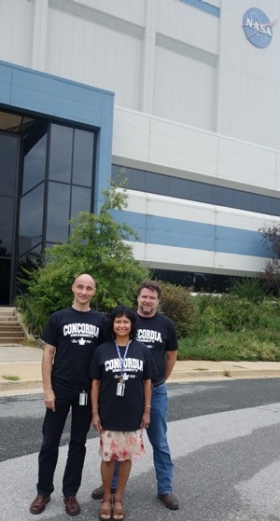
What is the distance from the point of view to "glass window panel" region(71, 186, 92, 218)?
20.8 meters

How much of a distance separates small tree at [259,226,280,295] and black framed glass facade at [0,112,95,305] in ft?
30.6

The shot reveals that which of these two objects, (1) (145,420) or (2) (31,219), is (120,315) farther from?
(2) (31,219)

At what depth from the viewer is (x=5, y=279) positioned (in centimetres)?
2150

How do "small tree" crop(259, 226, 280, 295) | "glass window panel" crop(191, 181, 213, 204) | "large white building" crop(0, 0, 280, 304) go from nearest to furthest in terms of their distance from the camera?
"large white building" crop(0, 0, 280, 304)
"small tree" crop(259, 226, 280, 295)
"glass window panel" crop(191, 181, 213, 204)

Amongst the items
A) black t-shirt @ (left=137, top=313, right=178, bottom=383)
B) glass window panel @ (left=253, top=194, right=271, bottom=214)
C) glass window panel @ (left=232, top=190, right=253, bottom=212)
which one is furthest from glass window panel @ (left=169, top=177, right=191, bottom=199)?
→ black t-shirt @ (left=137, top=313, right=178, bottom=383)

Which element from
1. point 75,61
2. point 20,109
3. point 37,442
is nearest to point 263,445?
point 37,442

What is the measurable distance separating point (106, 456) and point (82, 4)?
88.8ft

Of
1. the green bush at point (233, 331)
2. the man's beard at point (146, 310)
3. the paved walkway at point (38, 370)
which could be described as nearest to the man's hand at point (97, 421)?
the man's beard at point (146, 310)

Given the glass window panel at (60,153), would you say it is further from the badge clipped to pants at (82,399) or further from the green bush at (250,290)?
the badge clipped to pants at (82,399)

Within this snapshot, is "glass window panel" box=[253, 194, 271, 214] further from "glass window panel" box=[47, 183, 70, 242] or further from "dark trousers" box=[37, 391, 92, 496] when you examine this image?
"dark trousers" box=[37, 391, 92, 496]

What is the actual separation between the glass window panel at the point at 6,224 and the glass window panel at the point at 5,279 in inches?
15.4

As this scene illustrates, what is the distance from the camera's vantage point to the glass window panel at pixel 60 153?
20.6m

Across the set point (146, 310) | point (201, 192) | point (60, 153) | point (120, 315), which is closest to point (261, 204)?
point (201, 192)

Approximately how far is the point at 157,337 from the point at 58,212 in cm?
1674
